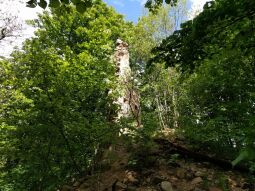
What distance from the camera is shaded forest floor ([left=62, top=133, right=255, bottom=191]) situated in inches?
272

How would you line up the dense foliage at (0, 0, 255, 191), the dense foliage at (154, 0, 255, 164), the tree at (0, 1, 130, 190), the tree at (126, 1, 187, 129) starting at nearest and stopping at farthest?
the dense foliage at (154, 0, 255, 164) < the dense foliage at (0, 0, 255, 191) < the tree at (0, 1, 130, 190) < the tree at (126, 1, 187, 129)

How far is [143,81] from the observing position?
18703 millimetres

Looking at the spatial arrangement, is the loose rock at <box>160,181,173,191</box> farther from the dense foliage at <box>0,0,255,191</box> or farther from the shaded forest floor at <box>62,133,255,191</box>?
the dense foliage at <box>0,0,255,191</box>

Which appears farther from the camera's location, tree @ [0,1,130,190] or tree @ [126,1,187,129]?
tree @ [126,1,187,129]

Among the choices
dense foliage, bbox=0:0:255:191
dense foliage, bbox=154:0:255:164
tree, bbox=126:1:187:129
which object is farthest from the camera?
tree, bbox=126:1:187:129

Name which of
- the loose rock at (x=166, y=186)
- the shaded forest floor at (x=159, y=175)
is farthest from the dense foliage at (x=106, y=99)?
the loose rock at (x=166, y=186)

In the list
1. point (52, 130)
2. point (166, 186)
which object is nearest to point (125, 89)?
point (52, 130)

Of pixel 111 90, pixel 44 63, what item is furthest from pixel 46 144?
pixel 111 90

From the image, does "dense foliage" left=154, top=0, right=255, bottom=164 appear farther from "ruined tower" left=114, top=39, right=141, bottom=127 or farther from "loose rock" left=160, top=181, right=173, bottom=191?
"ruined tower" left=114, top=39, right=141, bottom=127

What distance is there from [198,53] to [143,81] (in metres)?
13.5

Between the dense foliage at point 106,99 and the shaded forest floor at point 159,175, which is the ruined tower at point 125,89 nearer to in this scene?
the dense foliage at point 106,99

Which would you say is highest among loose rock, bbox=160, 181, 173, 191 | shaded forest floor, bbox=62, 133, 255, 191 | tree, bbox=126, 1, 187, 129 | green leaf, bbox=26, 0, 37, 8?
tree, bbox=126, 1, 187, 129

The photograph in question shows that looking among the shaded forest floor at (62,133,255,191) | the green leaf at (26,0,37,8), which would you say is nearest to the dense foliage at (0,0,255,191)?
the green leaf at (26,0,37,8)

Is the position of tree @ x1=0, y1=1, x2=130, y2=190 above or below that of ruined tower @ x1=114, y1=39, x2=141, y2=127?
below
